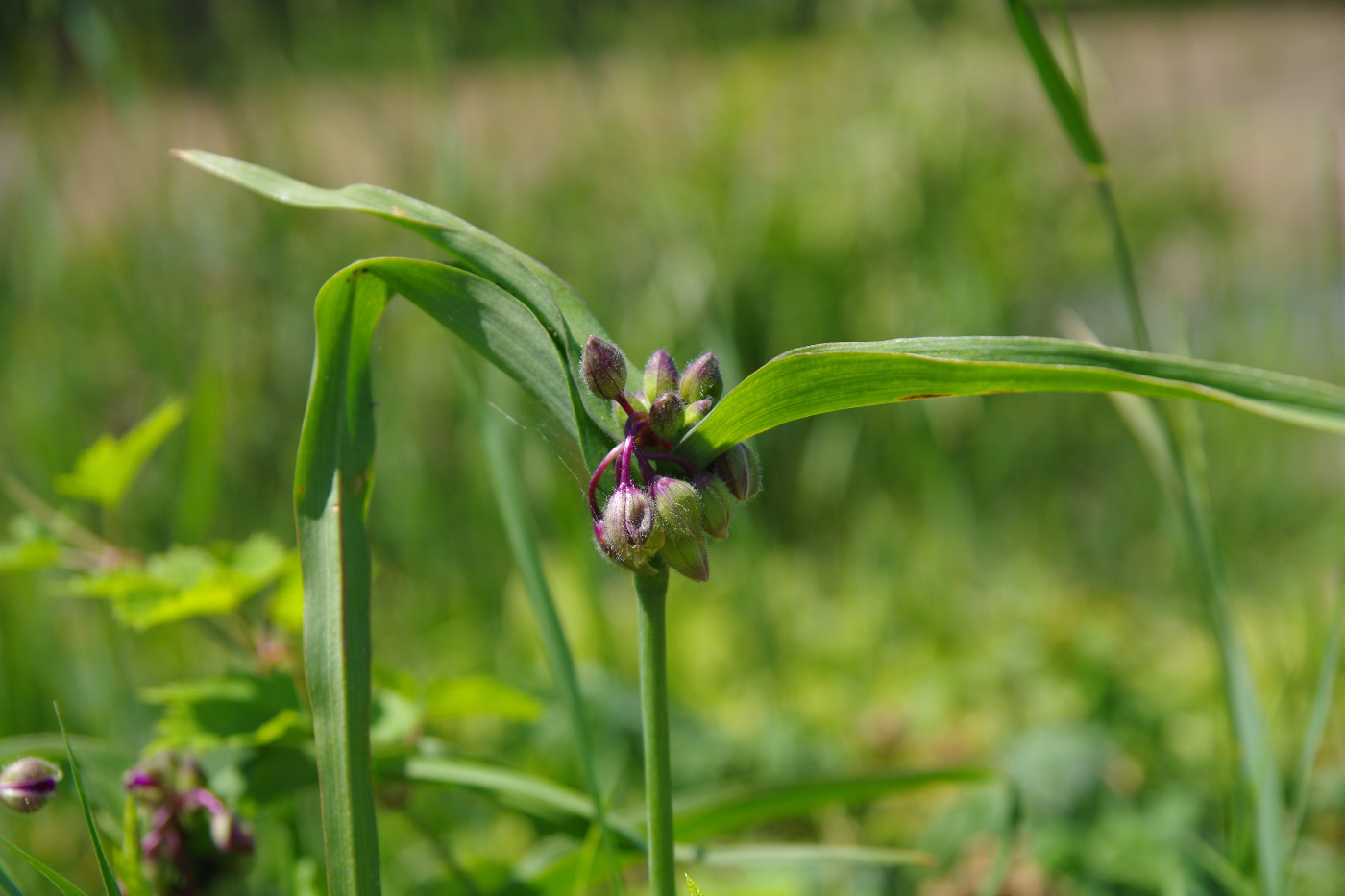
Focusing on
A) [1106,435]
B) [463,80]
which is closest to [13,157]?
[463,80]

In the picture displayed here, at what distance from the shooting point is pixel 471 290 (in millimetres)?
364

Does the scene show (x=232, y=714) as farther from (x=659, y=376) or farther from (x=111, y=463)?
(x=659, y=376)

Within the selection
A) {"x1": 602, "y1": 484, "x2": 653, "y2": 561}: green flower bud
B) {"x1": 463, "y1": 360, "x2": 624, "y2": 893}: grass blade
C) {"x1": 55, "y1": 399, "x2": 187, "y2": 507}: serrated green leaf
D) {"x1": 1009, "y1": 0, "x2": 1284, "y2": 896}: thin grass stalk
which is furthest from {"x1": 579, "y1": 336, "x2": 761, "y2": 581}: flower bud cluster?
{"x1": 55, "y1": 399, "x2": 187, "y2": 507}: serrated green leaf

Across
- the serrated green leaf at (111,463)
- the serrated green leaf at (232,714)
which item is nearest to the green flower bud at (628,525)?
the serrated green leaf at (232,714)

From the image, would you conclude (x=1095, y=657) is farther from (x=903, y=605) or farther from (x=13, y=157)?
(x=13, y=157)

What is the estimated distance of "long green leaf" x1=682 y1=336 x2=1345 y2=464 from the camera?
0.96 feet

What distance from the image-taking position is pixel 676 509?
1.07 ft

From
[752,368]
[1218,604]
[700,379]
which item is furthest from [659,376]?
[752,368]

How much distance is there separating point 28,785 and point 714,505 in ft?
1.05

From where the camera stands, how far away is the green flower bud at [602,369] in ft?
1.11

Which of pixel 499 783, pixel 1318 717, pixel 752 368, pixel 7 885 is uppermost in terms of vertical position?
pixel 752 368

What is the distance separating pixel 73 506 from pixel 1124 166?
3.14 meters

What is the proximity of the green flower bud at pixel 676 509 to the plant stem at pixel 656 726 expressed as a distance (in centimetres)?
3

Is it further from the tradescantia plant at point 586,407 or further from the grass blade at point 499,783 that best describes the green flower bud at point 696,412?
the grass blade at point 499,783
